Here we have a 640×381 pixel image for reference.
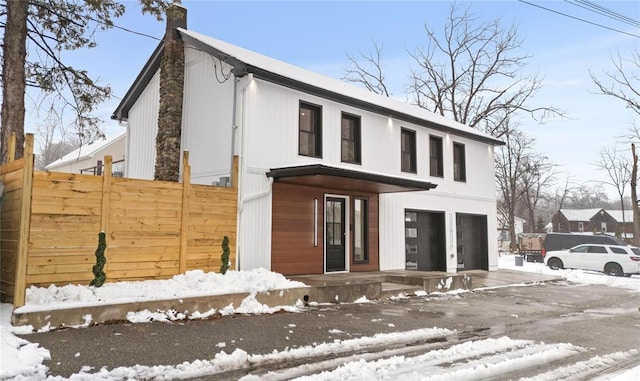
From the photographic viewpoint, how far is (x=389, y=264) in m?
14.4

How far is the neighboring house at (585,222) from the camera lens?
6706 cm

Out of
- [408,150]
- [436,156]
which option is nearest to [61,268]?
[408,150]

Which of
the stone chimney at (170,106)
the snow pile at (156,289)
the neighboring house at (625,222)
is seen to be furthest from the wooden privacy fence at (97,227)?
the neighboring house at (625,222)

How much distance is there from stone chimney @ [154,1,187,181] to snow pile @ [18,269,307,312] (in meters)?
4.36

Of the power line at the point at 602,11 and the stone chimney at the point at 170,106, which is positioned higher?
the power line at the point at 602,11

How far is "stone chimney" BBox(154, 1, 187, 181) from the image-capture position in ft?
39.3

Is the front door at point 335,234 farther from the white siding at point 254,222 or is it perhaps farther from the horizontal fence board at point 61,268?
the horizontal fence board at point 61,268

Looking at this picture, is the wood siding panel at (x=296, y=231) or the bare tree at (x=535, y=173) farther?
the bare tree at (x=535, y=173)

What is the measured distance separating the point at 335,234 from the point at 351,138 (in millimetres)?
3160

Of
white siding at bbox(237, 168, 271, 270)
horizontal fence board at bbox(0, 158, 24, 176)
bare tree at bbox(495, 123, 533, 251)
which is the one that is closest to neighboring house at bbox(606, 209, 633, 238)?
bare tree at bbox(495, 123, 533, 251)

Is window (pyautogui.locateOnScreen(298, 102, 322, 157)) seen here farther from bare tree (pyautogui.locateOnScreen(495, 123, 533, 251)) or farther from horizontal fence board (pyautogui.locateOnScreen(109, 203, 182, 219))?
bare tree (pyautogui.locateOnScreen(495, 123, 533, 251))

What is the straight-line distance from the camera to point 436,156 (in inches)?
668

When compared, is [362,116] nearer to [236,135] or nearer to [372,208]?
[372,208]

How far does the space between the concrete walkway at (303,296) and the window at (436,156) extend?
4199mm
